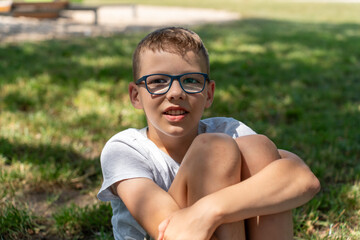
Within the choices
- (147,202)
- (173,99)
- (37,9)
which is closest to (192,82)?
(173,99)

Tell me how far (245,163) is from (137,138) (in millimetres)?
499

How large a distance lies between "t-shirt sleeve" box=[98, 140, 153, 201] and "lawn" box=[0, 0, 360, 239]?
56cm

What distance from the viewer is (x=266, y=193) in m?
1.63

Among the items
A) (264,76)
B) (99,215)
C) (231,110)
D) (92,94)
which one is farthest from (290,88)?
(99,215)

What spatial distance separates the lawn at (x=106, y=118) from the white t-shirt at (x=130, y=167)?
40cm

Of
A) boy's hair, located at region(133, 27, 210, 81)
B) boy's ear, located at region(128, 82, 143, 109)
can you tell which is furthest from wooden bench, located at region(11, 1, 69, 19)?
boy's hair, located at region(133, 27, 210, 81)

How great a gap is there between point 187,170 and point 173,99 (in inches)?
12.9

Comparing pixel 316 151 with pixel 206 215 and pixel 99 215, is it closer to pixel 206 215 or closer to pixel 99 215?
pixel 99 215

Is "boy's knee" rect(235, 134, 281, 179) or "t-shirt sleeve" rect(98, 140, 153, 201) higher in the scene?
"boy's knee" rect(235, 134, 281, 179)

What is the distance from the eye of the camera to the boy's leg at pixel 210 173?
65.1 inches

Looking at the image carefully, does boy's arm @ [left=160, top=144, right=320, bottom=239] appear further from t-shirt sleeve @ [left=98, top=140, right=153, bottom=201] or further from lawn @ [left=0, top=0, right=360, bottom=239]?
lawn @ [left=0, top=0, right=360, bottom=239]

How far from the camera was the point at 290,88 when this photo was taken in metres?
5.06

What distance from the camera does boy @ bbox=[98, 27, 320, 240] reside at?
1.61 metres

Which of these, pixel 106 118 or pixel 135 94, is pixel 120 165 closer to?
pixel 135 94
